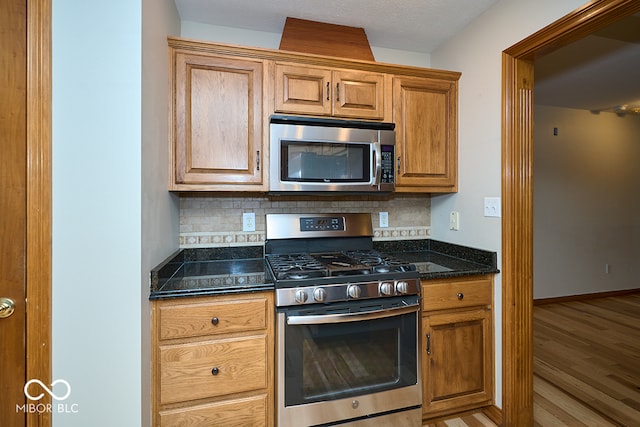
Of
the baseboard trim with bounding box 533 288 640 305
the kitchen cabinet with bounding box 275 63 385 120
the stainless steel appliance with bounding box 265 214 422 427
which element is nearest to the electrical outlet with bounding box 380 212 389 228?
the stainless steel appliance with bounding box 265 214 422 427

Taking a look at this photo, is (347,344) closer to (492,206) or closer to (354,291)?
(354,291)

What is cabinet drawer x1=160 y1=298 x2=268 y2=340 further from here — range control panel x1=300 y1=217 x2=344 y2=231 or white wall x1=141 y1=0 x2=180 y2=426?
range control panel x1=300 y1=217 x2=344 y2=231

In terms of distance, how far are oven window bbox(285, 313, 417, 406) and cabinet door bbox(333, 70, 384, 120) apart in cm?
127

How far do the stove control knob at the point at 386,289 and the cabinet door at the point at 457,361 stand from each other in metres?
0.32

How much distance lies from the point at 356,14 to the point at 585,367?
316 cm

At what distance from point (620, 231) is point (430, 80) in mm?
4252

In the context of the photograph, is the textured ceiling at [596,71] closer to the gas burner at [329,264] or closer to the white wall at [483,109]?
the white wall at [483,109]

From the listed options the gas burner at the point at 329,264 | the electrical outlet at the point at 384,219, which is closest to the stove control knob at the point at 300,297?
the gas burner at the point at 329,264

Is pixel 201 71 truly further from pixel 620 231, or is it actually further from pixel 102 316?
pixel 620 231

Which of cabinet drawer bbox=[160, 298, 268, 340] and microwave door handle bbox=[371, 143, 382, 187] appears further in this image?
microwave door handle bbox=[371, 143, 382, 187]

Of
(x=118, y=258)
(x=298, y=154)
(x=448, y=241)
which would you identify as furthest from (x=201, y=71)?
(x=448, y=241)

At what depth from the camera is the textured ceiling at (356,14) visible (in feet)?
5.98

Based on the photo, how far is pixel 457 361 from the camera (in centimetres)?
179

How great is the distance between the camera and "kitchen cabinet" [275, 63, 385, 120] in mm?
1842
